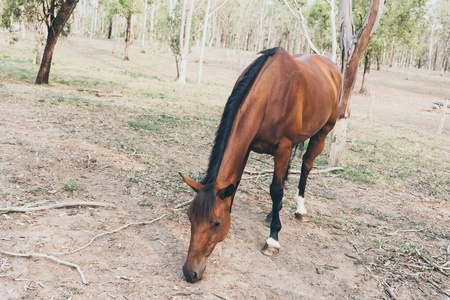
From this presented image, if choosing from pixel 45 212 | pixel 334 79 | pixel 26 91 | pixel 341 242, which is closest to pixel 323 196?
pixel 341 242

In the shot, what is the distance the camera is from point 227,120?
3.32 meters

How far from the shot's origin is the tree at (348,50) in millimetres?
7195

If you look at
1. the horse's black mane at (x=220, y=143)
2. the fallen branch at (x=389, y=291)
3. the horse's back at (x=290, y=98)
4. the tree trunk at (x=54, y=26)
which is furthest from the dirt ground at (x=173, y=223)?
the tree trunk at (x=54, y=26)

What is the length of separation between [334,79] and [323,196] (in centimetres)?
203

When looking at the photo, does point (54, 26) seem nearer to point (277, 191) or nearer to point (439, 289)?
point (277, 191)

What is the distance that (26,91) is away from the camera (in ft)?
36.2

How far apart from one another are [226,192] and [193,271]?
757 millimetres

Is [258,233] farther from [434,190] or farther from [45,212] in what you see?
[434,190]

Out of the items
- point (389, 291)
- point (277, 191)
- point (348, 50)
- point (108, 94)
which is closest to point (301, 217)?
point (277, 191)

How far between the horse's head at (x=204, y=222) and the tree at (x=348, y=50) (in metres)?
5.15

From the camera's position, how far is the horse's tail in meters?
3.18

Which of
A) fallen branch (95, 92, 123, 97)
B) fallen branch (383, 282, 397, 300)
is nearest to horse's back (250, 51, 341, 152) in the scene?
fallen branch (383, 282, 397, 300)

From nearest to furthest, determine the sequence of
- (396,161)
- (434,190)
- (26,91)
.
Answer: (434,190), (396,161), (26,91)

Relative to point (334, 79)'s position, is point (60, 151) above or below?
below
